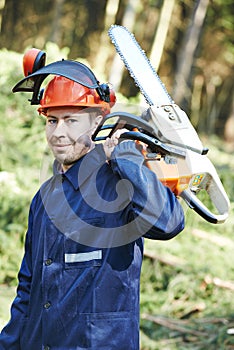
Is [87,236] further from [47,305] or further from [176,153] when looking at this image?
[176,153]

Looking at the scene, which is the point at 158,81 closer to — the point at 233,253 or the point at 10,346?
the point at 10,346

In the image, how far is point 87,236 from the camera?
2.04 metres

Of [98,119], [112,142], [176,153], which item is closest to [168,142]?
[176,153]

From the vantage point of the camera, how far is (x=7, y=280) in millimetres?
5324

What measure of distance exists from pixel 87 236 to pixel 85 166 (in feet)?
0.83

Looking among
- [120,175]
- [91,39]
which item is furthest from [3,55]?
[91,39]

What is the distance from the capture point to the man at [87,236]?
1.99 meters

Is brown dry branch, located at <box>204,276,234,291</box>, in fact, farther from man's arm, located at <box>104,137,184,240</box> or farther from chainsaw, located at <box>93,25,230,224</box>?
man's arm, located at <box>104,137,184,240</box>

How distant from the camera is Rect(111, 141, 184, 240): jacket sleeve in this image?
1.85m

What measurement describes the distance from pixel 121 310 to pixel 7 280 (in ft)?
11.3

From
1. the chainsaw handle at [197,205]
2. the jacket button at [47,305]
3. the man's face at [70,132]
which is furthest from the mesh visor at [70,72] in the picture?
the jacket button at [47,305]

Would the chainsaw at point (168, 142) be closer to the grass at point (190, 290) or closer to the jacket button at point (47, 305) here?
the jacket button at point (47, 305)

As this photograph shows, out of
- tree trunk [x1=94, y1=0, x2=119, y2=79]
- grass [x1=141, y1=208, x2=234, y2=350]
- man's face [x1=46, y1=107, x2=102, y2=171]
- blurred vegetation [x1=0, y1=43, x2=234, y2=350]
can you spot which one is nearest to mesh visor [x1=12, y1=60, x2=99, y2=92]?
man's face [x1=46, y1=107, x2=102, y2=171]

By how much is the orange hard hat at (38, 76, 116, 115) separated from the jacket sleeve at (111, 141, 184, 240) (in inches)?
12.4
